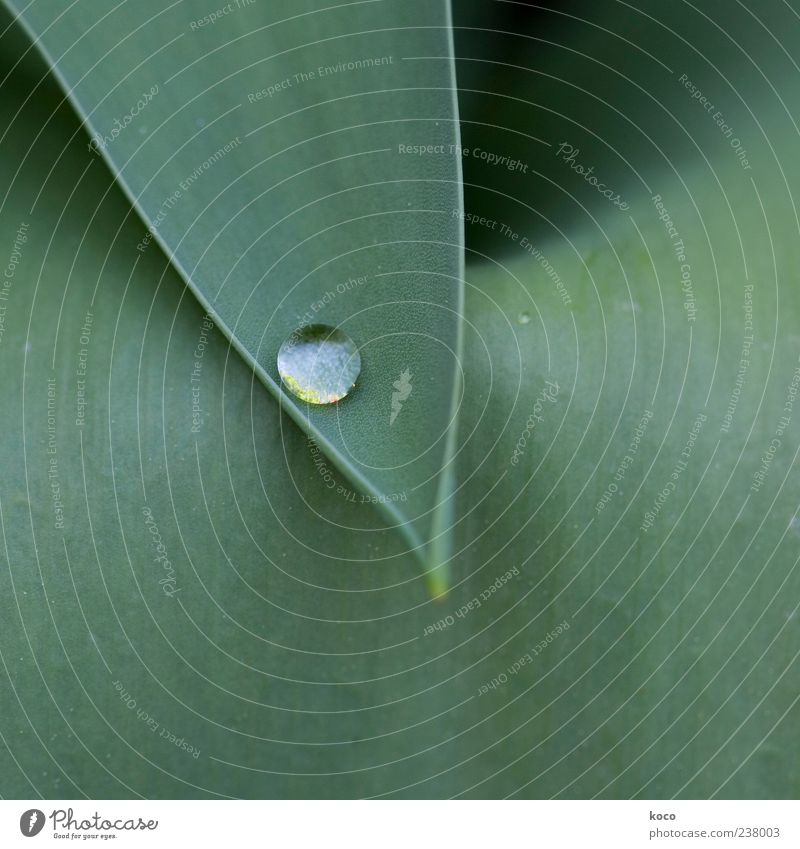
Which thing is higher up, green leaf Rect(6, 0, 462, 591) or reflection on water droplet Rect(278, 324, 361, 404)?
green leaf Rect(6, 0, 462, 591)

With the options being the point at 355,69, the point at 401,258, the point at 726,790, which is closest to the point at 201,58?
the point at 355,69

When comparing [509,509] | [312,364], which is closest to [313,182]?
[312,364]

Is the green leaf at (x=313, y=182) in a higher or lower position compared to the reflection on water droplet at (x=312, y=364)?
higher

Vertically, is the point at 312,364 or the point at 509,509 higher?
the point at 312,364

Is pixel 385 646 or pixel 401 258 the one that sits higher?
pixel 401 258

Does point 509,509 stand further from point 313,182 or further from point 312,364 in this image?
point 313,182
